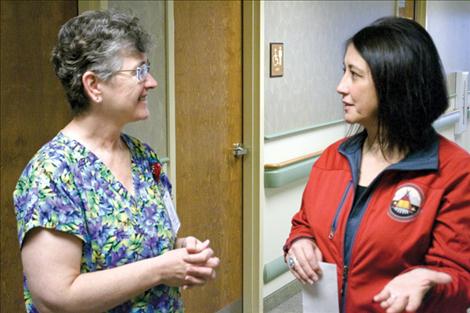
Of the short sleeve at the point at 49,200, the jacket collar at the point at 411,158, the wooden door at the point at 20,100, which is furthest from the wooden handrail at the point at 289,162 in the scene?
the short sleeve at the point at 49,200

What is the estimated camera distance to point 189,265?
4.90ft

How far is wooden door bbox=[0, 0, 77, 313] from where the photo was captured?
7.29 ft

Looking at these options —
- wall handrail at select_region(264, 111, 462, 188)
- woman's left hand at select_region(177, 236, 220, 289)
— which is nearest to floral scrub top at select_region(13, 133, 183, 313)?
woman's left hand at select_region(177, 236, 220, 289)

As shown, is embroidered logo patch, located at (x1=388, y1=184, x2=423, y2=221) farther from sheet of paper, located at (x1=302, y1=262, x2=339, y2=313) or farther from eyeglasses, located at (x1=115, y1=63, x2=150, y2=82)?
eyeglasses, located at (x1=115, y1=63, x2=150, y2=82)

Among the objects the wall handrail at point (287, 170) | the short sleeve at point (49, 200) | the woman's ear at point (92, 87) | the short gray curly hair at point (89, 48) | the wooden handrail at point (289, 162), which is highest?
the short gray curly hair at point (89, 48)

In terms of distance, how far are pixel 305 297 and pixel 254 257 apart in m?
2.07

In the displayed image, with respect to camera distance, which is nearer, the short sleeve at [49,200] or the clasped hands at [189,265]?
the short sleeve at [49,200]

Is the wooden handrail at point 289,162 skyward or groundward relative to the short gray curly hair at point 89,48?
groundward

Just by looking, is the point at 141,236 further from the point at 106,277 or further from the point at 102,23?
the point at 102,23

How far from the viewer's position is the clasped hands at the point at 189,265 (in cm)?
148

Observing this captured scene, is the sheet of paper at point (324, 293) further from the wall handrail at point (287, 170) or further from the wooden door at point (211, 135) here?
the wall handrail at point (287, 170)

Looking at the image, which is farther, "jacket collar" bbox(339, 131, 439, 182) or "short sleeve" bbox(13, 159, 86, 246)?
"jacket collar" bbox(339, 131, 439, 182)

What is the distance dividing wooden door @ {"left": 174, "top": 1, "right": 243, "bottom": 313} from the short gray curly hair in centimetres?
151

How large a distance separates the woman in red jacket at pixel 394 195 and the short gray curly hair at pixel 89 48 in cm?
59
